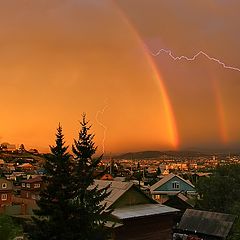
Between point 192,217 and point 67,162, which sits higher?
point 67,162

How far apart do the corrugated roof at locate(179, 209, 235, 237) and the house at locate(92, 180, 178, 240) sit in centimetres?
307

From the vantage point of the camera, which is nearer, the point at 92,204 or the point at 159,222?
the point at 92,204

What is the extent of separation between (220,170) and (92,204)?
3126 cm

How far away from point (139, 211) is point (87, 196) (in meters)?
8.11

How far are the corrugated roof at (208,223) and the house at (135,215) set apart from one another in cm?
307

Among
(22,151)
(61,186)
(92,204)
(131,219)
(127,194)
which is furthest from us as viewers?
(22,151)

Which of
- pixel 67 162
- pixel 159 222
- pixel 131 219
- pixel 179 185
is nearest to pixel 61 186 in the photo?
pixel 67 162

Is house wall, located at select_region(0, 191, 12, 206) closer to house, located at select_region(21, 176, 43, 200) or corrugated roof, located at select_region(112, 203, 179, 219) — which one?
house, located at select_region(21, 176, 43, 200)

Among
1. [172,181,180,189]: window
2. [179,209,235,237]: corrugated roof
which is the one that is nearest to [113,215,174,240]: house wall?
[179,209,235,237]: corrugated roof

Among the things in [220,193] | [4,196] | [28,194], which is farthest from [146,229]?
[28,194]

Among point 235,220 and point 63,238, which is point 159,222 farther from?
point 63,238

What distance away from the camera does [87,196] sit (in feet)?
65.7

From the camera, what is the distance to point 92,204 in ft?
63.7

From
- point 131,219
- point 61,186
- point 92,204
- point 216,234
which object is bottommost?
point 216,234
